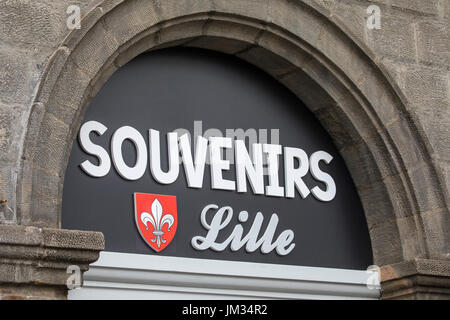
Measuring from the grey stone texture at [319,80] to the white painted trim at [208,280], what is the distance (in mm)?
398

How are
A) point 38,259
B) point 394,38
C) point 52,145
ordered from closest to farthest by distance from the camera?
1. point 38,259
2. point 52,145
3. point 394,38

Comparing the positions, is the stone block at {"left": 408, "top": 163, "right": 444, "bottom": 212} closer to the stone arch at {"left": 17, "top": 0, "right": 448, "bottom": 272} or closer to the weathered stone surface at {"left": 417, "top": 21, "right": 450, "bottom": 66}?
the stone arch at {"left": 17, "top": 0, "right": 448, "bottom": 272}

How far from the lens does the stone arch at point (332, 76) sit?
21.2 feet

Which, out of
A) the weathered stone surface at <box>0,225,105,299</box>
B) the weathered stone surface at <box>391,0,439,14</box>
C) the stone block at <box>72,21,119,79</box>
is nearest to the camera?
the weathered stone surface at <box>0,225,105,299</box>

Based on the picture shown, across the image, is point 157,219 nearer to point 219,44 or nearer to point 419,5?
point 219,44

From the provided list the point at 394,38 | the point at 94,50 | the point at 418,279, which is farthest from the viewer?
the point at 394,38

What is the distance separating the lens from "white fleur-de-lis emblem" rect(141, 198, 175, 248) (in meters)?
6.38

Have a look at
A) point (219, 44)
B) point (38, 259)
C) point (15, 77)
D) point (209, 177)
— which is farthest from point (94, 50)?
point (38, 259)

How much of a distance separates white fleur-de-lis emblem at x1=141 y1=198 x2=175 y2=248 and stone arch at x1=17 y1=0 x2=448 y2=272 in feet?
2.77

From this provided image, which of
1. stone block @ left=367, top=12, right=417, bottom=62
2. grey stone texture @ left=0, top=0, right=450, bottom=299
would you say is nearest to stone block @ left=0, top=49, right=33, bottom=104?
grey stone texture @ left=0, top=0, right=450, bottom=299

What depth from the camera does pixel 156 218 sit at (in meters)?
6.43

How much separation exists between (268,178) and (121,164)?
115cm
